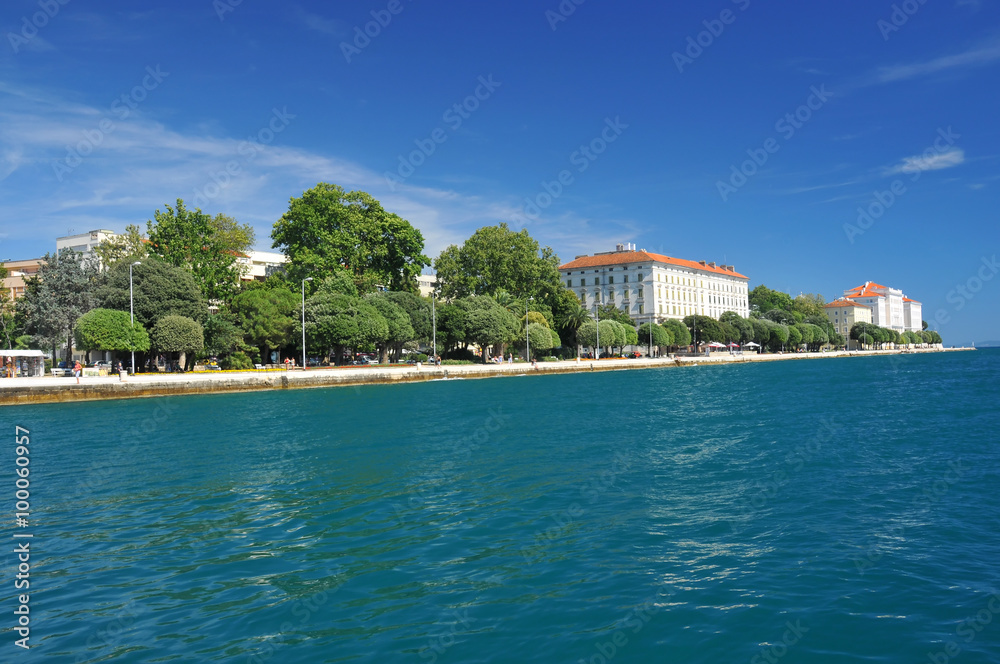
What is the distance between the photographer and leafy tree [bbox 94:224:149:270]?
194ft

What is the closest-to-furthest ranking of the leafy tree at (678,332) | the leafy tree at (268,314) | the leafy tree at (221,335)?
1. the leafy tree at (221,335)
2. the leafy tree at (268,314)
3. the leafy tree at (678,332)

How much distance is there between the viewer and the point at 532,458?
687 inches

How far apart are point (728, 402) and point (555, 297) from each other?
176 feet

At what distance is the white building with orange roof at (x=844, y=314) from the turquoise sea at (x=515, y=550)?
539 ft

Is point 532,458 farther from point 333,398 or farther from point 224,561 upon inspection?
point 333,398

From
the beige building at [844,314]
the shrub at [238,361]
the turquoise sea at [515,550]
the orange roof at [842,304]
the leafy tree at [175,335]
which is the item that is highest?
the orange roof at [842,304]

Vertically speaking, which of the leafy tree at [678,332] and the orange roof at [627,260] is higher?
the orange roof at [627,260]

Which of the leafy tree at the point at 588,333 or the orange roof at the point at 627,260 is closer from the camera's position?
the leafy tree at the point at 588,333

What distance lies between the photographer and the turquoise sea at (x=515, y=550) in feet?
22.8

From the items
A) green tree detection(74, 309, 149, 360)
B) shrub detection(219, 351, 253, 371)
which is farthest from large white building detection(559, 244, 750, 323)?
green tree detection(74, 309, 149, 360)

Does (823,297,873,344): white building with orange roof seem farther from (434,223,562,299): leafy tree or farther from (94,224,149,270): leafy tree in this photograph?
(94,224,149,270): leafy tree

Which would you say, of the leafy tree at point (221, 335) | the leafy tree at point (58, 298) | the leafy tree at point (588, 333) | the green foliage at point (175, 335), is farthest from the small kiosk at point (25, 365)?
the leafy tree at point (588, 333)

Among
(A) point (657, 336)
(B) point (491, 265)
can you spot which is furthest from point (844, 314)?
(B) point (491, 265)

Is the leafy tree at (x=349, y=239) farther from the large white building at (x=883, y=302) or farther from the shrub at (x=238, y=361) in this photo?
the large white building at (x=883, y=302)
